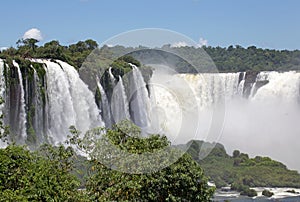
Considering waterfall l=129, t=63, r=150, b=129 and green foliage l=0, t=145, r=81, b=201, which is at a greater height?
waterfall l=129, t=63, r=150, b=129

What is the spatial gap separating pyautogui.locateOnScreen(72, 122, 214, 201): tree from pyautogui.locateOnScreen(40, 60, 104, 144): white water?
11291 millimetres

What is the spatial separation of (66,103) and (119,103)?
193cm

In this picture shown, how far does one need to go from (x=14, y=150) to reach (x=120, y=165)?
5.12 ft

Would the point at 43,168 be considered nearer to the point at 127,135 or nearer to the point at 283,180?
the point at 127,135

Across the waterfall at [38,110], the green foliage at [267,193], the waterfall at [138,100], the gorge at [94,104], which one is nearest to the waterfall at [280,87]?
the gorge at [94,104]

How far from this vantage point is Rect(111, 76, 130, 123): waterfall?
2238 centimetres

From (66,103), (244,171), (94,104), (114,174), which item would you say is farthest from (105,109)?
(114,174)

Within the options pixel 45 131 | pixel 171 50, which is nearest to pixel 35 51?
pixel 45 131

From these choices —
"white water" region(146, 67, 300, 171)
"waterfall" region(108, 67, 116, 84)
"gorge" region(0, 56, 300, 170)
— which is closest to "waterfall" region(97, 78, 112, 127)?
"gorge" region(0, 56, 300, 170)

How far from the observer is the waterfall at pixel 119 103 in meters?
22.4

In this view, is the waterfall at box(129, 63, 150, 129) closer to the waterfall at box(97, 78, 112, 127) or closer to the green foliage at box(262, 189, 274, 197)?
the waterfall at box(97, 78, 112, 127)

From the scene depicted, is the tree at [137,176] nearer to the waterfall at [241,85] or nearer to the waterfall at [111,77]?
the waterfall at [111,77]

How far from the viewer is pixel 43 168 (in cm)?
871

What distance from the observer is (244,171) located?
1192 inches
